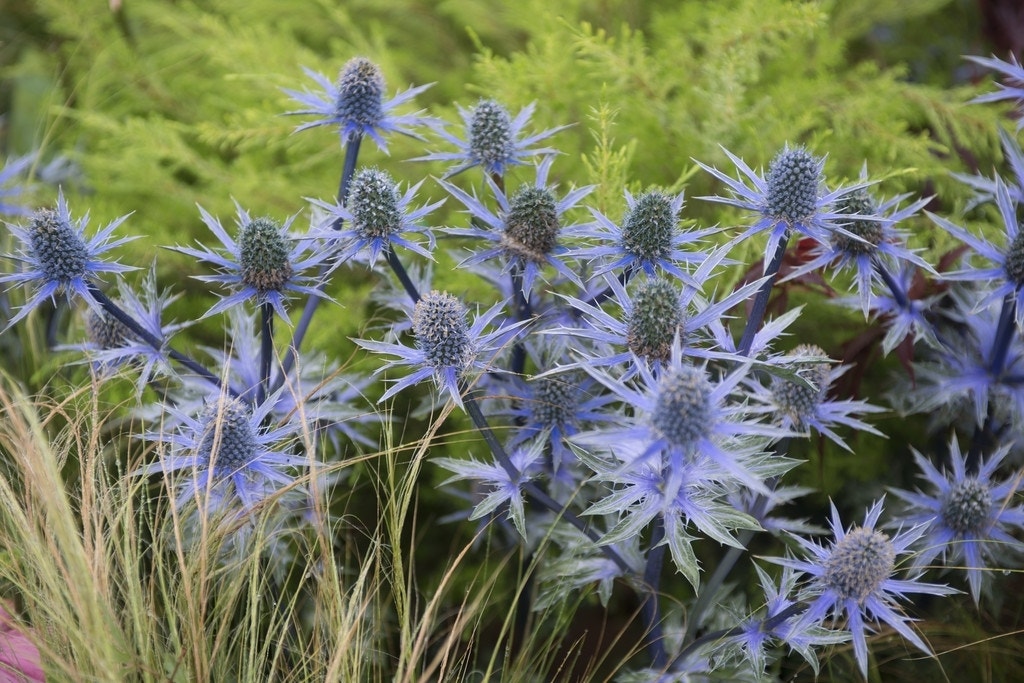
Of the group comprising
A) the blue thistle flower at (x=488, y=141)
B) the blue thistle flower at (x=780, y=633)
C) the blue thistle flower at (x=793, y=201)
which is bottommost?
the blue thistle flower at (x=780, y=633)

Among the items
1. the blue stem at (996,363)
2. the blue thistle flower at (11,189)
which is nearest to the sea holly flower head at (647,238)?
the blue stem at (996,363)

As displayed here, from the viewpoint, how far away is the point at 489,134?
4.16 feet

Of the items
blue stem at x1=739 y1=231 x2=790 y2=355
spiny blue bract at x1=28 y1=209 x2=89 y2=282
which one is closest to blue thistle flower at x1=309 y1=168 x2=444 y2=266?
spiny blue bract at x1=28 y1=209 x2=89 y2=282

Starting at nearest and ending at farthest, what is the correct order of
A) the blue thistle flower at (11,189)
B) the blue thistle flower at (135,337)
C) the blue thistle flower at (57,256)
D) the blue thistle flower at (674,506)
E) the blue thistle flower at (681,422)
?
the blue thistle flower at (681,422)
the blue thistle flower at (674,506)
the blue thistle flower at (57,256)
the blue thistle flower at (135,337)
the blue thistle flower at (11,189)

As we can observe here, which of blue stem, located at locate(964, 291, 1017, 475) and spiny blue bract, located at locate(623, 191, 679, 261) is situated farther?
blue stem, located at locate(964, 291, 1017, 475)

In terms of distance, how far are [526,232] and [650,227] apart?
0.16m

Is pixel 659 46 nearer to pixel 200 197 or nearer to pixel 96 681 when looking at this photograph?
pixel 200 197

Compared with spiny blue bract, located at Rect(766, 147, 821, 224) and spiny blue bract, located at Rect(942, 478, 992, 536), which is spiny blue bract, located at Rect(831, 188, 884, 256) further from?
spiny blue bract, located at Rect(942, 478, 992, 536)

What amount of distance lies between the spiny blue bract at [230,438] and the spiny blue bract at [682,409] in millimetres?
553

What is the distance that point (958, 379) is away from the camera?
4.45 feet

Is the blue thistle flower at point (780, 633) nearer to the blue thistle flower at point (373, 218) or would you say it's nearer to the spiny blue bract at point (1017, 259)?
the spiny blue bract at point (1017, 259)

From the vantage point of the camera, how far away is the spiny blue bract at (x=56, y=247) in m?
1.10

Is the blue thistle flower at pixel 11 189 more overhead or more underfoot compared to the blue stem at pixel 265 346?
more overhead

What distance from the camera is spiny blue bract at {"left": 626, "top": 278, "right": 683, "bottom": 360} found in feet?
3.30
